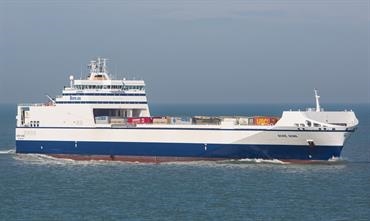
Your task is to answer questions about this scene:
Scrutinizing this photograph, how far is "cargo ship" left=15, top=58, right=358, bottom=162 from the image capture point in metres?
55.8

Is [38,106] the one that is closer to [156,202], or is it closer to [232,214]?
[156,202]

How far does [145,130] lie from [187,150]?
3.03 m

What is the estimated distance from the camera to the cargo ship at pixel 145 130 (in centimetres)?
5578

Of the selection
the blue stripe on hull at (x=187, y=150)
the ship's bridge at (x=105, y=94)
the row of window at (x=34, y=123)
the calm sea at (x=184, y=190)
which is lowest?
the calm sea at (x=184, y=190)

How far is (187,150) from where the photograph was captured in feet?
191

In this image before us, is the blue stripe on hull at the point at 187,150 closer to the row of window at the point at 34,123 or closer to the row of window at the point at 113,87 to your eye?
the row of window at the point at 34,123

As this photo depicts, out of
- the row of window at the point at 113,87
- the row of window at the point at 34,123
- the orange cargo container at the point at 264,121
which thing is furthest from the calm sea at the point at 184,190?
the row of window at the point at 113,87

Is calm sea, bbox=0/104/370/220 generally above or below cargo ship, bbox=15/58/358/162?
below

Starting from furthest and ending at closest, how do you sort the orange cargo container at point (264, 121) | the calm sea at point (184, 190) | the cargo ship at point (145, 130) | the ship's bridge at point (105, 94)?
the ship's bridge at point (105, 94) → the orange cargo container at point (264, 121) → the cargo ship at point (145, 130) → the calm sea at point (184, 190)

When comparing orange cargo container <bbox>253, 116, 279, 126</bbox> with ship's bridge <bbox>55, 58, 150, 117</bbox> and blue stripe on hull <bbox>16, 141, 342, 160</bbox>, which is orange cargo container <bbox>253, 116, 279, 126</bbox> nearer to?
blue stripe on hull <bbox>16, 141, 342, 160</bbox>

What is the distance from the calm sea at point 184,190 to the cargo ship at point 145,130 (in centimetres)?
102

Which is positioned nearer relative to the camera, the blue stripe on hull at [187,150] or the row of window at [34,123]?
the blue stripe on hull at [187,150]

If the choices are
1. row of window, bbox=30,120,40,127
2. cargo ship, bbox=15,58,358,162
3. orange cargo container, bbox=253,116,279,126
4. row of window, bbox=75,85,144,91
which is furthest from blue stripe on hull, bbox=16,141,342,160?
row of window, bbox=75,85,144,91

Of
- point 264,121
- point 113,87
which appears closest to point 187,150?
point 264,121
